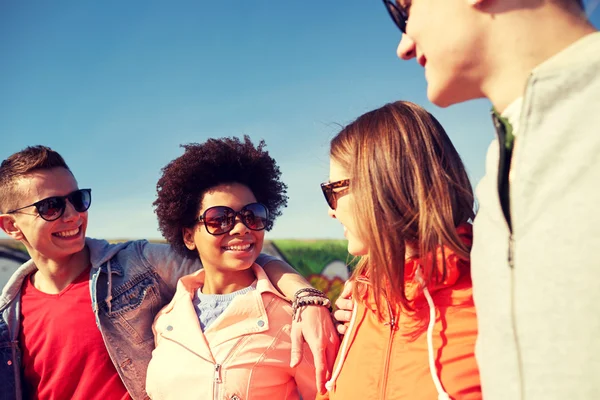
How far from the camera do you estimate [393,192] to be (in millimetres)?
1563

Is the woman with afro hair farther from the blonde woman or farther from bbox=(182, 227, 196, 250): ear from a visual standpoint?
the blonde woman

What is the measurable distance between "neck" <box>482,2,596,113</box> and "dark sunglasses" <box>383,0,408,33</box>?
0.80 feet

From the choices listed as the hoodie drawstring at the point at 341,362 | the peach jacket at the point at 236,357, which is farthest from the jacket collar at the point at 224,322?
the hoodie drawstring at the point at 341,362

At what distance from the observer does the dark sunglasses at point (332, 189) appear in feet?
5.80

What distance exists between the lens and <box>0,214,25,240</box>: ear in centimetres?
316

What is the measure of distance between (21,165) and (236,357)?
2034mm

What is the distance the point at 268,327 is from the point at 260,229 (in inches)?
23.2

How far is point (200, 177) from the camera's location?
2.83 meters

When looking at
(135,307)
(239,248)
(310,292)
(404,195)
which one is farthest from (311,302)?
(135,307)

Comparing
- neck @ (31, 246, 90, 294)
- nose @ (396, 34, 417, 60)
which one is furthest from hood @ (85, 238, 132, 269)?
nose @ (396, 34, 417, 60)

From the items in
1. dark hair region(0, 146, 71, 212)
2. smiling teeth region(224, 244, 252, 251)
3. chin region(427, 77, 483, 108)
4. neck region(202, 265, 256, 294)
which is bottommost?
neck region(202, 265, 256, 294)

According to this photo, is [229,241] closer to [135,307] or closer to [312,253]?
[135,307]

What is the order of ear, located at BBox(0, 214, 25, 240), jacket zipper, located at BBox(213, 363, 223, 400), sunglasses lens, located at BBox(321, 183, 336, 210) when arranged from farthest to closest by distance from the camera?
ear, located at BBox(0, 214, 25, 240) → jacket zipper, located at BBox(213, 363, 223, 400) → sunglasses lens, located at BBox(321, 183, 336, 210)

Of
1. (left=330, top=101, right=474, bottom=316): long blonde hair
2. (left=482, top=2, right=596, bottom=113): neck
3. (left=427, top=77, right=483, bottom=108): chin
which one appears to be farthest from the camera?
(left=330, top=101, right=474, bottom=316): long blonde hair
